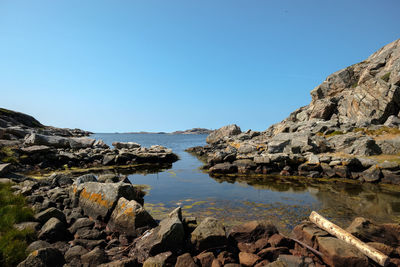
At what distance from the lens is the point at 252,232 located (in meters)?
6.48

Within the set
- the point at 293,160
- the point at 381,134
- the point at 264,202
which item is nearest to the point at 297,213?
the point at 264,202

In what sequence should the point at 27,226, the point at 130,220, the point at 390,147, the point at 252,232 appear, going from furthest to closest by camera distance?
the point at 390,147, the point at 130,220, the point at 27,226, the point at 252,232

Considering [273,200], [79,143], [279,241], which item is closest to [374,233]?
[279,241]

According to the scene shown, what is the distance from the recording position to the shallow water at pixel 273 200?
1040 centimetres

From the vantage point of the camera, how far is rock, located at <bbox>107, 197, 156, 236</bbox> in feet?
23.4

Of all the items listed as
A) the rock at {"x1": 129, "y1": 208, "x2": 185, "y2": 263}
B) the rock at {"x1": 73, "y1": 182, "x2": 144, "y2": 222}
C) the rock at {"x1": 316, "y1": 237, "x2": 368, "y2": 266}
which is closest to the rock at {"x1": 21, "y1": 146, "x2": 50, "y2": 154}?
the rock at {"x1": 73, "y1": 182, "x2": 144, "y2": 222}

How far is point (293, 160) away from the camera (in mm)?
22406

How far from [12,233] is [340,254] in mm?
8744

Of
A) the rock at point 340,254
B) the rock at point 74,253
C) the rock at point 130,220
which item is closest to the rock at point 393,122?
the rock at point 340,254

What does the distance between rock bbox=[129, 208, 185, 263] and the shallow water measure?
3926 millimetres

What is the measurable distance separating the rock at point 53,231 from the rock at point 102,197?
51.0 inches

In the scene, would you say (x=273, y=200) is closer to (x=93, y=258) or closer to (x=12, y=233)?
(x=93, y=258)

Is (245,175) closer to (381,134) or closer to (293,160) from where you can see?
(293,160)

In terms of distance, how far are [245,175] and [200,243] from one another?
16.6 m
